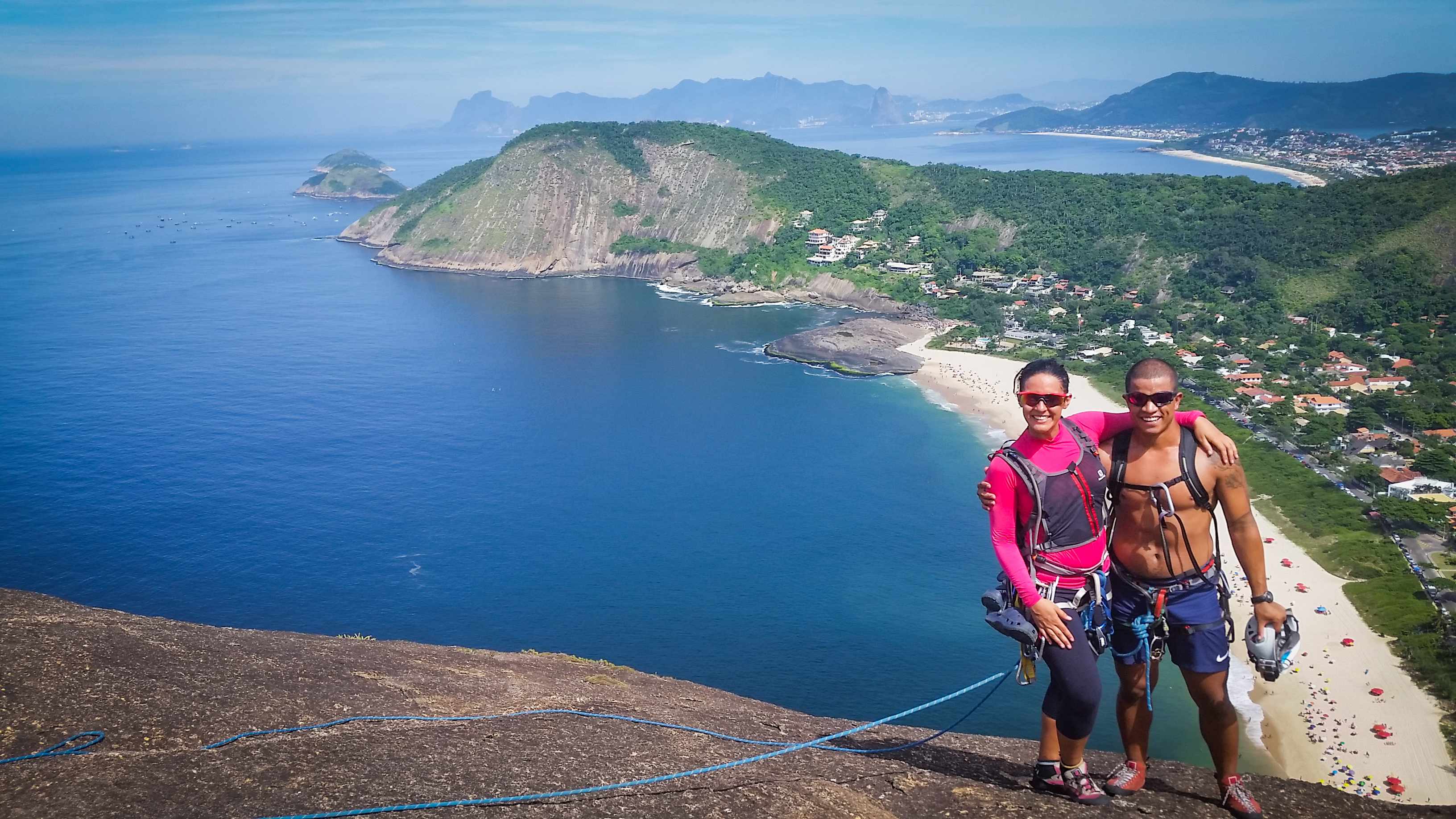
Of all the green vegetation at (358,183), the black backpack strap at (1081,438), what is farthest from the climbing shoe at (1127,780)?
the green vegetation at (358,183)

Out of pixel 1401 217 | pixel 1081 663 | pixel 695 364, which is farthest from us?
pixel 1401 217

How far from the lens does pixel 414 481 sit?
4256 cm

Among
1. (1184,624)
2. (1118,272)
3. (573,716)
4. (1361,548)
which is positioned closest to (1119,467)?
(1184,624)

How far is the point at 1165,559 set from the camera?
6.20 m

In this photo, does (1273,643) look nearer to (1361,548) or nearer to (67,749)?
(67,749)

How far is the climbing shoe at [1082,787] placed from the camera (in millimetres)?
6551

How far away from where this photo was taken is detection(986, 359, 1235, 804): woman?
5.79 meters

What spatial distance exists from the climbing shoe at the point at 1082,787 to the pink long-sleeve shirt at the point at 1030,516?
63.1 inches

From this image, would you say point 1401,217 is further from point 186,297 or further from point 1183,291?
point 186,297

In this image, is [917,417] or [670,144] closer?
[917,417]

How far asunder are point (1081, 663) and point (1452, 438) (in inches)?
1732

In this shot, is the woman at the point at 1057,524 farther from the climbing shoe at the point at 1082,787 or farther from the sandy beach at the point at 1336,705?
the sandy beach at the point at 1336,705

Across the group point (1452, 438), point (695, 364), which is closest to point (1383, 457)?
point (1452, 438)

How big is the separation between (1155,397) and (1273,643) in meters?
1.97
